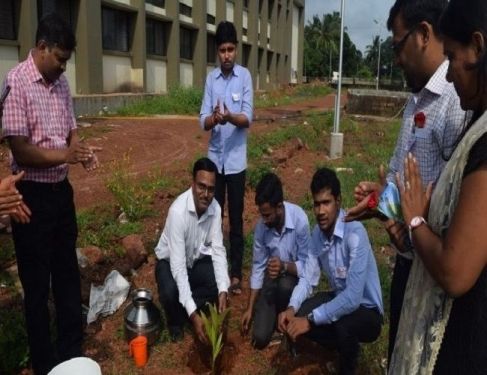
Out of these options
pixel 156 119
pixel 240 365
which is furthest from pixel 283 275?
pixel 156 119

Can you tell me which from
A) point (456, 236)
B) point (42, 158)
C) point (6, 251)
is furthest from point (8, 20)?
point (456, 236)

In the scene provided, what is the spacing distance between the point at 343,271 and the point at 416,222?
5.04ft

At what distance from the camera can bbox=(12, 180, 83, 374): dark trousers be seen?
2738 millimetres

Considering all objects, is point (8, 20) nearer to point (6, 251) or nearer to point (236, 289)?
point (6, 251)

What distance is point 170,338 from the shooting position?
3402mm

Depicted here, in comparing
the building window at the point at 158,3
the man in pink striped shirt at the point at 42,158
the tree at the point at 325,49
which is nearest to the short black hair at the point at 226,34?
the man in pink striped shirt at the point at 42,158

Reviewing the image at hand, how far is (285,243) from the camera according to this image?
3.41m

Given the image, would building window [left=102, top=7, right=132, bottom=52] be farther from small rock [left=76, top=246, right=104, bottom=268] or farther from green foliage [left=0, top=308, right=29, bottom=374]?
green foliage [left=0, top=308, right=29, bottom=374]

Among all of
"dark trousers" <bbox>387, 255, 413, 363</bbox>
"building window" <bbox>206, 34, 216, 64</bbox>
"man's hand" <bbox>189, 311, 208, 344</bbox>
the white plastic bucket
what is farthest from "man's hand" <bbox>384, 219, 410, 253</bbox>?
"building window" <bbox>206, 34, 216, 64</bbox>

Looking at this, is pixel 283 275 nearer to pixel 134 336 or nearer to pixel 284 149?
pixel 134 336

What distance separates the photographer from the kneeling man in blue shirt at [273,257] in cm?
321

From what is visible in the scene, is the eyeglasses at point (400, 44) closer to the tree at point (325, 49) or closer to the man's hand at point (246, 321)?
the man's hand at point (246, 321)

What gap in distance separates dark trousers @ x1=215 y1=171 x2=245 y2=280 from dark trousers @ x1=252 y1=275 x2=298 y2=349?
0.70 m

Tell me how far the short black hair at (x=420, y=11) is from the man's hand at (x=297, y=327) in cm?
166
